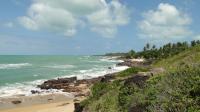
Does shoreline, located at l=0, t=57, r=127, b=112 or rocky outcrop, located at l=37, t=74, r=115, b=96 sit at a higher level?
rocky outcrop, located at l=37, t=74, r=115, b=96

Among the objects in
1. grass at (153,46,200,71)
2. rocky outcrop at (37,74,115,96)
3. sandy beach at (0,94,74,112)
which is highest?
grass at (153,46,200,71)

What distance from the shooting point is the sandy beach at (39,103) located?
3053 cm

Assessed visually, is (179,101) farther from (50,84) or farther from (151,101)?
(50,84)

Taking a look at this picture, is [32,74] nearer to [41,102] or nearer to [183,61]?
[41,102]

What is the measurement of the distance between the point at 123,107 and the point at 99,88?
310 inches

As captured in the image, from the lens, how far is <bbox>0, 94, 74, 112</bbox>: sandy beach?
100 ft

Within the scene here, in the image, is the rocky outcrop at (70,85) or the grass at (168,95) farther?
the rocky outcrop at (70,85)

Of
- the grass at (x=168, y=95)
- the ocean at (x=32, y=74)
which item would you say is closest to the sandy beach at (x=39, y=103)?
the ocean at (x=32, y=74)

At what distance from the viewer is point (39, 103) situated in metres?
34.6

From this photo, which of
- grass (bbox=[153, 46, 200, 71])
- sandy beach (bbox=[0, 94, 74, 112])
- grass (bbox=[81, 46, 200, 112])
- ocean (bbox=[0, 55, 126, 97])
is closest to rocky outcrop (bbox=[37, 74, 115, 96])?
ocean (bbox=[0, 55, 126, 97])

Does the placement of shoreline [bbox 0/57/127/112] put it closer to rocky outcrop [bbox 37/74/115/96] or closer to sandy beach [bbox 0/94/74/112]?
sandy beach [bbox 0/94/74/112]

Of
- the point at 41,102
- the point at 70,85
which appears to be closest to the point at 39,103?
the point at 41,102

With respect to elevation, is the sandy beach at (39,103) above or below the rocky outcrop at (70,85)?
below

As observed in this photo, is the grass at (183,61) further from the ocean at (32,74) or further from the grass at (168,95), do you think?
the ocean at (32,74)
